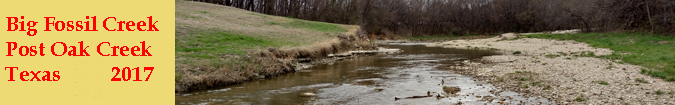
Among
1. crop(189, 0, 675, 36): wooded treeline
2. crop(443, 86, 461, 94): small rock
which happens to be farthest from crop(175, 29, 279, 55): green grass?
crop(189, 0, 675, 36): wooded treeline

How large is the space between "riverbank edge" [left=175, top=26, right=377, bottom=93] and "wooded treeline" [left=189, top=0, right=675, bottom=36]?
37.7 metres

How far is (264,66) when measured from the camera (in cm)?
1681

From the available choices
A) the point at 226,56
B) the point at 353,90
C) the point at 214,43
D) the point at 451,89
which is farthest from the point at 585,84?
the point at 214,43

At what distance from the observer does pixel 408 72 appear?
17.5 meters

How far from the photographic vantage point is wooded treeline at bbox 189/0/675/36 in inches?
2771

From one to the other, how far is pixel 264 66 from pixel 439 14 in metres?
76.6

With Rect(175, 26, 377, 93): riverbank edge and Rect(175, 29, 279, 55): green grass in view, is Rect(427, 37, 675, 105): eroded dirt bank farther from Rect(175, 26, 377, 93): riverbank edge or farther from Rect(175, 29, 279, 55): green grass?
Rect(175, 29, 279, 55): green grass

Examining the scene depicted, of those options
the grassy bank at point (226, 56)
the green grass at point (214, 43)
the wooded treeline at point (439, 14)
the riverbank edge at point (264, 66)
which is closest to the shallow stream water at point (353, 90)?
the riverbank edge at point (264, 66)

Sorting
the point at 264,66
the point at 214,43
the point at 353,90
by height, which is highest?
the point at 214,43

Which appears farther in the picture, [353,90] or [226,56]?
[226,56]

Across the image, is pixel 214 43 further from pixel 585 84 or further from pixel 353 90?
pixel 585 84

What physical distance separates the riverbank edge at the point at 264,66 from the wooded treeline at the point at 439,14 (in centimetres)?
3772
